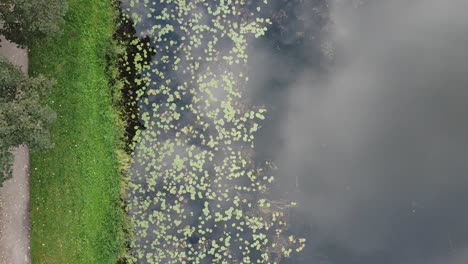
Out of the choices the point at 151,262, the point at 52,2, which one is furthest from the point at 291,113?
the point at 52,2

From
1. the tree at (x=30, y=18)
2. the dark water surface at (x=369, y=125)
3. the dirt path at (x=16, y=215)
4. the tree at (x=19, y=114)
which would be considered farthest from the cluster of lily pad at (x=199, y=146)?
the tree at (x=19, y=114)

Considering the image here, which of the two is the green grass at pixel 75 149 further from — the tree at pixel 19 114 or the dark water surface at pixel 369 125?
the dark water surface at pixel 369 125

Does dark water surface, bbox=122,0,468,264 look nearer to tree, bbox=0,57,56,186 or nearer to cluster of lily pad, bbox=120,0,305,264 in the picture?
cluster of lily pad, bbox=120,0,305,264

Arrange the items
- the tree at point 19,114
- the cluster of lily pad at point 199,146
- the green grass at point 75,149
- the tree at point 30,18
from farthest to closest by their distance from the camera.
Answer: the cluster of lily pad at point 199,146 < the green grass at point 75,149 < the tree at point 30,18 < the tree at point 19,114

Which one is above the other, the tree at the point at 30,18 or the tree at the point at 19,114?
the tree at the point at 30,18

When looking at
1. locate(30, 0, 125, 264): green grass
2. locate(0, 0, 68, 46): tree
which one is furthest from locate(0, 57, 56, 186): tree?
locate(30, 0, 125, 264): green grass

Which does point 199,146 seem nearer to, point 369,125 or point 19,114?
point 369,125
